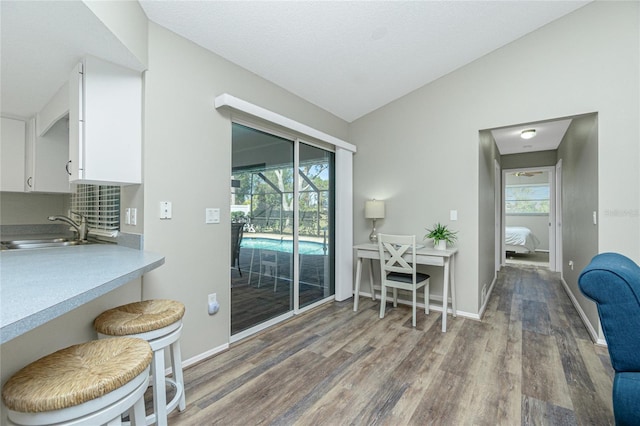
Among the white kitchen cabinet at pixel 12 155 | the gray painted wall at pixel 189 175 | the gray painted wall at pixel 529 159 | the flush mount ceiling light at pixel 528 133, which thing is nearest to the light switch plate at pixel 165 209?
the gray painted wall at pixel 189 175

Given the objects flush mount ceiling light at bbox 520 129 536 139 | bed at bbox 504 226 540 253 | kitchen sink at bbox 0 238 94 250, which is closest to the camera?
kitchen sink at bbox 0 238 94 250

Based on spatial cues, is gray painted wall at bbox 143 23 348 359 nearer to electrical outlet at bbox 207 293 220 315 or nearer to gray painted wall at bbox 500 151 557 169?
electrical outlet at bbox 207 293 220 315

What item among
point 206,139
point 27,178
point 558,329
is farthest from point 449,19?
point 27,178

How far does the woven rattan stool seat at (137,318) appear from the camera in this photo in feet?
4.53

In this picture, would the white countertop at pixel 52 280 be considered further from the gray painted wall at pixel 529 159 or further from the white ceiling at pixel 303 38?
the gray painted wall at pixel 529 159

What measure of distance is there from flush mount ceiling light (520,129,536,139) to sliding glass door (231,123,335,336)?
2.83m

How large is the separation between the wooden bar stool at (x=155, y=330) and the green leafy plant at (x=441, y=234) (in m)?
2.60

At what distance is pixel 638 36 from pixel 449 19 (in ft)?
5.02

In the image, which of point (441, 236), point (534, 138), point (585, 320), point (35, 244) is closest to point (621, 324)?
point (441, 236)

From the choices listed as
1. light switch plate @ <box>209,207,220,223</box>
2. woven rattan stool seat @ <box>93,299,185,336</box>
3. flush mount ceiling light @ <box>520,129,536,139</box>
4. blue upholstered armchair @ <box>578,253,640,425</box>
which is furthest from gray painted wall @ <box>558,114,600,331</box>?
woven rattan stool seat @ <box>93,299,185,336</box>

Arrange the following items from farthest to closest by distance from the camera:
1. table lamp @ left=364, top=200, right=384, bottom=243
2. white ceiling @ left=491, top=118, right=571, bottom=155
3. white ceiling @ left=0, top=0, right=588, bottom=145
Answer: white ceiling @ left=491, top=118, right=571, bottom=155 → table lamp @ left=364, top=200, right=384, bottom=243 → white ceiling @ left=0, top=0, right=588, bottom=145

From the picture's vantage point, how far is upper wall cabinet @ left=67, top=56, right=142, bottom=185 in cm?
176

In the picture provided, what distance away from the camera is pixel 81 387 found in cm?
88

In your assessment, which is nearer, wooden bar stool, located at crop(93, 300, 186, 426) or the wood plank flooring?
wooden bar stool, located at crop(93, 300, 186, 426)
